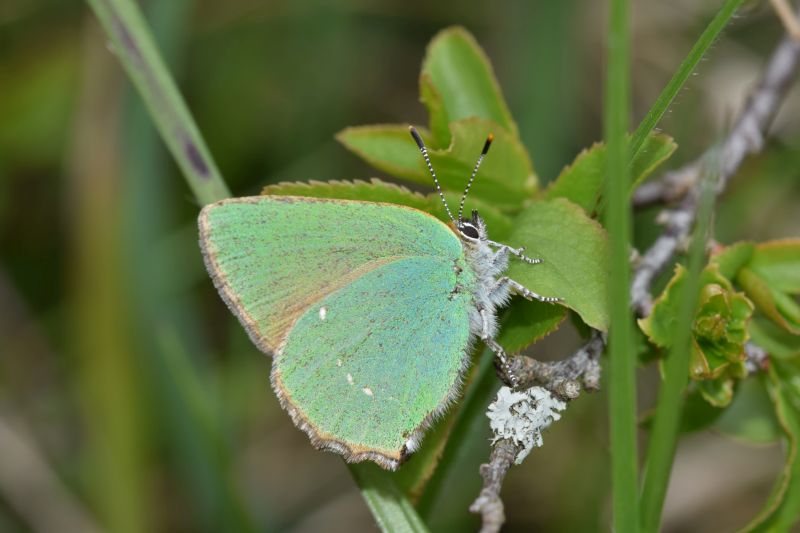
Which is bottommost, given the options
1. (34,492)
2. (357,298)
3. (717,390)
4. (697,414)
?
(34,492)

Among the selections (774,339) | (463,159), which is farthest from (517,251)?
(774,339)

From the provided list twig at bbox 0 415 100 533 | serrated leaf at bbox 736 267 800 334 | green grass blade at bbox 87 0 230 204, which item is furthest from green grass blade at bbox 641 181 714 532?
twig at bbox 0 415 100 533

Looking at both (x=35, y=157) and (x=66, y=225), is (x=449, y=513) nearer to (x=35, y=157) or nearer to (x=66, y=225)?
(x=66, y=225)

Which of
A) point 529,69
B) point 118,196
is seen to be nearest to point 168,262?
point 118,196

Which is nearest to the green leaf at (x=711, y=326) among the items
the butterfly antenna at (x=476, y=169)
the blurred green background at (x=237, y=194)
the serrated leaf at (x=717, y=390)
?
the serrated leaf at (x=717, y=390)

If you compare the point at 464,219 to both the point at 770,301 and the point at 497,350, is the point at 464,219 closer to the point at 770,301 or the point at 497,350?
the point at 497,350

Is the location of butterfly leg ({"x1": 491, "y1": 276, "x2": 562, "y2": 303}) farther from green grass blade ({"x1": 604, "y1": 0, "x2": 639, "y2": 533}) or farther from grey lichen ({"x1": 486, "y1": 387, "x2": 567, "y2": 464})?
green grass blade ({"x1": 604, "y1": 0, "x2": 639, "y2": 533})
